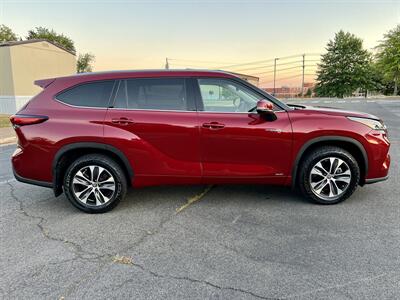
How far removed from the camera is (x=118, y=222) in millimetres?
3717

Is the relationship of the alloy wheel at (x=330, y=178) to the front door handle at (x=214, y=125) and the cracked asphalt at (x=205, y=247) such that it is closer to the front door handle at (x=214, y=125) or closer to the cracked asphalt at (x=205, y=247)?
the cracked asphalt at (x=205, y=247)

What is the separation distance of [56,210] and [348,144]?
392cm

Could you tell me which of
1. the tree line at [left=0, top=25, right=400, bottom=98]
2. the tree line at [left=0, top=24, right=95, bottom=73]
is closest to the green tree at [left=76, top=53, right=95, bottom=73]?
the tree line at [left=0, top=24, right=95, bottom=73]

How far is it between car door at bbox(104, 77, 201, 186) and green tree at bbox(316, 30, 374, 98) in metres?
65.4

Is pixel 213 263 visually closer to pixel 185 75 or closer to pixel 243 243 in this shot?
pixel 243 243

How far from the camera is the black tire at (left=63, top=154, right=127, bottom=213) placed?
3.88 meters

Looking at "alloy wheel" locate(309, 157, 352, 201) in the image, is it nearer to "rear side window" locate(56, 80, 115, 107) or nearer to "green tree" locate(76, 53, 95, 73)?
"rear side window" locate(56, 80, 115, 107)

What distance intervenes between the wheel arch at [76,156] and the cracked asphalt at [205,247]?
483 mm

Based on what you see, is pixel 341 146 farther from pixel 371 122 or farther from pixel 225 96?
pixel 225 96

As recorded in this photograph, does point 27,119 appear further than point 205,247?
Yes

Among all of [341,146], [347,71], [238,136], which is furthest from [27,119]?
[347,71]

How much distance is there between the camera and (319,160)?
3957 mm

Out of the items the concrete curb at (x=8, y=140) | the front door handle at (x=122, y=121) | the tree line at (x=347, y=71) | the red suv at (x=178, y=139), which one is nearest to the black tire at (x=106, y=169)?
the red suv at (x=178, y=139)

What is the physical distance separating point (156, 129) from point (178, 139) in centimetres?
30
